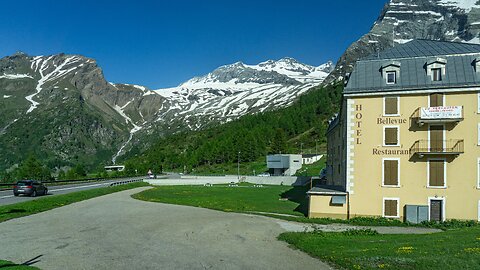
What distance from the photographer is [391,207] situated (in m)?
42.5

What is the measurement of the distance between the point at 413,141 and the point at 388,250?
894 inches

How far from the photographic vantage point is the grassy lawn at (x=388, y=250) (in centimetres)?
1903

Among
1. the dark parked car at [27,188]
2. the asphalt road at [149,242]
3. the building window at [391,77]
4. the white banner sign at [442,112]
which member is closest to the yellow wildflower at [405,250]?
the asphalt road at [149,242]

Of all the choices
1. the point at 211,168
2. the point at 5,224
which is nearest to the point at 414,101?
the point at 5,224

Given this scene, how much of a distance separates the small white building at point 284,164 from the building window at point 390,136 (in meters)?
90.8

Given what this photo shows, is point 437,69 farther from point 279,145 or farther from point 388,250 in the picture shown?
point 279,145

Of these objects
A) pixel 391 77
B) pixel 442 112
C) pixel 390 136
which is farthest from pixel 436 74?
pixel 390 136

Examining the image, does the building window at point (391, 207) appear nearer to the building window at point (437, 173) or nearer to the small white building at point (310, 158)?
the building window at point (437, 173)

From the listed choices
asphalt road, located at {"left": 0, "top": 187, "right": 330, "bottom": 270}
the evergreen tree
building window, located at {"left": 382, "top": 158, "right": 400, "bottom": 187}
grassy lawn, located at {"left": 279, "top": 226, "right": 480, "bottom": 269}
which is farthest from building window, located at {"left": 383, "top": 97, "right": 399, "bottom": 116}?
the evergreen tree

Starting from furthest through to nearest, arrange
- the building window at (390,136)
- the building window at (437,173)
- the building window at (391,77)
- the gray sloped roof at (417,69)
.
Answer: the building window at (391,77) → the building window at (390,136) → the gray sloped roof at (417,69) → the building window at (437,173)

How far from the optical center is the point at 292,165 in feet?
446

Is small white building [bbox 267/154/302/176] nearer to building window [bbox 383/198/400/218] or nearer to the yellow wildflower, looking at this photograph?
building window [bbox 383/198/400/218]

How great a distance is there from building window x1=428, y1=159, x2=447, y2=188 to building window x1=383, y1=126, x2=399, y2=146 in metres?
3.81

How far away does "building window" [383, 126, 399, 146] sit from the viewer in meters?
43.4
